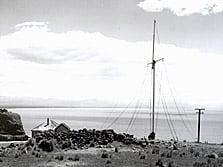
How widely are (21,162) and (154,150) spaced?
31.2 feet

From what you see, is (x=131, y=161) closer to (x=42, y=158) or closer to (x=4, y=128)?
(x=42, y=158)

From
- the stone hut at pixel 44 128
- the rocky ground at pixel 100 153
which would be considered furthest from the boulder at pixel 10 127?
the rocky ground at pixel 100 153

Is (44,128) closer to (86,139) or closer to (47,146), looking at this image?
(86,139)

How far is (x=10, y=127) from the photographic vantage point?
46.4 meters

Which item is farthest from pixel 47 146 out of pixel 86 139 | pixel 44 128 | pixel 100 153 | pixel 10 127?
pixel 10 127

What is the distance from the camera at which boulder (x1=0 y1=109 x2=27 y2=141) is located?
1791 inches

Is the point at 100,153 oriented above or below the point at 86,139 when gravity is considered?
below

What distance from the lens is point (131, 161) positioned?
20.6 meters

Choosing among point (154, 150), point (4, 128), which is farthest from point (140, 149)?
point (4, 128)

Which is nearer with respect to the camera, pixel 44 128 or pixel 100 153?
pixel 100 153

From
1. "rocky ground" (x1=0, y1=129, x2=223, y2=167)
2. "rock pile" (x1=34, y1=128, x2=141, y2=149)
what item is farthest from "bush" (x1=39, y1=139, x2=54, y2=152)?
"rock pile" (x1=34, y1=128, x2=141, y2=149)

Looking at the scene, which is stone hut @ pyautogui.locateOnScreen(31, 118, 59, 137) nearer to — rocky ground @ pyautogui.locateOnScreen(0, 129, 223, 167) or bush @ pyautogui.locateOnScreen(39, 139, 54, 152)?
rocky ground @ pyautogui.locateOnScreen(0, 129, 223, 167)

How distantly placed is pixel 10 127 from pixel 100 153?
26268 millimetres

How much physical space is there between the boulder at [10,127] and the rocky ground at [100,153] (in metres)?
16.7
